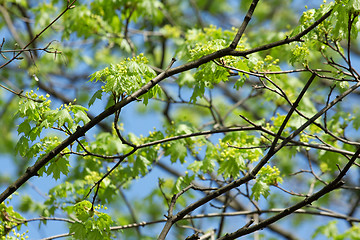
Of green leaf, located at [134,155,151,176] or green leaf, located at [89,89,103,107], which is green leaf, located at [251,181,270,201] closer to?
green leaf, located at [134,155,151,176]

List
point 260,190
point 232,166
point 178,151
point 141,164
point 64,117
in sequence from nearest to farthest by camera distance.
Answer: point 64,117 < point 260,190 < point 232,166 < point 178,151 < point 141,164

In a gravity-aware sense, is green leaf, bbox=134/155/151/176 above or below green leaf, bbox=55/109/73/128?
above

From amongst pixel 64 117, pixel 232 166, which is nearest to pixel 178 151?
pixel 232 166

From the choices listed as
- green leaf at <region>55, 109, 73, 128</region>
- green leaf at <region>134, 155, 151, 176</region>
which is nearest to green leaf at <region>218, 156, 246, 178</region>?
green leaf at <region>134, 155, 151, 176</region>

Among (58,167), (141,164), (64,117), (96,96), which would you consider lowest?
(58,167)

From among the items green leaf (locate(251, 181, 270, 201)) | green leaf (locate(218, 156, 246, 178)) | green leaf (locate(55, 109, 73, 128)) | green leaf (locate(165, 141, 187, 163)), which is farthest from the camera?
green leaf (locate(165, 141, 187, 163))

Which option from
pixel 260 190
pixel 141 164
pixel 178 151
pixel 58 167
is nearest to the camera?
pixel 58 167

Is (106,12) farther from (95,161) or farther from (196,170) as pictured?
(196,170)

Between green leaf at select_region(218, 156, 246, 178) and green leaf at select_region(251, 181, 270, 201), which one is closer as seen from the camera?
green leaf at select_region(251, 181, 270, 201)

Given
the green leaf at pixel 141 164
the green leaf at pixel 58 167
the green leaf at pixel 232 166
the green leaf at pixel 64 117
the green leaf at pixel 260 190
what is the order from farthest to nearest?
the green leaf at pixel 141 164 → the green leaf at pixel 232 166 → the green leaf at pixel 260 190 → the green leaf at pixel 58 167 → the green leaf at pixel 64 117

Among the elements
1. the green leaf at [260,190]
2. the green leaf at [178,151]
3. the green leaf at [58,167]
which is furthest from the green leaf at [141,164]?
the green leaf at [58,167]

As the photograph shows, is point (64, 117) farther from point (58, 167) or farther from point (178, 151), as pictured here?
point (178, 151)

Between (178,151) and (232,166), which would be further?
(178,151)

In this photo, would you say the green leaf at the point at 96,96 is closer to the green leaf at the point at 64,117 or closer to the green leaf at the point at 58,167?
the green leaf at the point at 64,117
